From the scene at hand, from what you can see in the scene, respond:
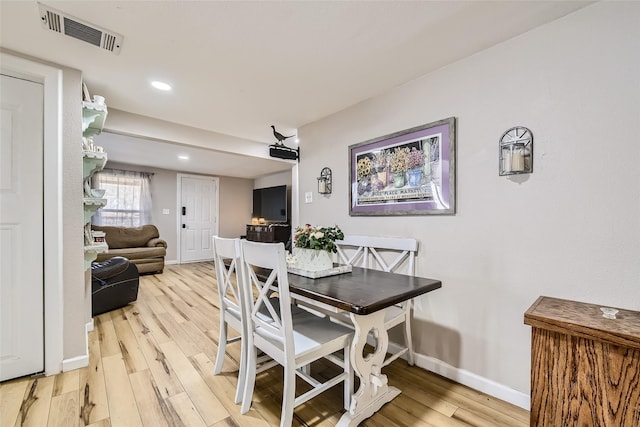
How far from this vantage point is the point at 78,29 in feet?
5.12

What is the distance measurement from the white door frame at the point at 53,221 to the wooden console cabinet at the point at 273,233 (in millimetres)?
3720

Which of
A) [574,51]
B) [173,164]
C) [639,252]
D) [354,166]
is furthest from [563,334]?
[173,164]

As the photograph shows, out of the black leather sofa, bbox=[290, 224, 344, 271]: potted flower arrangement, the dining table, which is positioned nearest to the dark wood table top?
the dining table

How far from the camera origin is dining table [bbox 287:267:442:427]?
1.33 metres

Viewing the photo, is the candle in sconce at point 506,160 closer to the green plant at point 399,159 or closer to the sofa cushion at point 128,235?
the green plant at point 399,159

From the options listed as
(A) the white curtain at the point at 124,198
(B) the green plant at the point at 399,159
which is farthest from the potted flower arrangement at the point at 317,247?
(A) the white curtain at the point at 124,198

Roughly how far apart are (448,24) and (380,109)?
0.88 metres

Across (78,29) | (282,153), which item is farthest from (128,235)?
(78,29)

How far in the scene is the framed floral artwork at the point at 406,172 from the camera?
6.33ft

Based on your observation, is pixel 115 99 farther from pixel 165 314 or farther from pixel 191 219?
pixel 191 219

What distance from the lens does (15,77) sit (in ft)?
5.96

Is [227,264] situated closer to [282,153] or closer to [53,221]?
[53,221]

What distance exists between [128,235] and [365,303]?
570 centimetres

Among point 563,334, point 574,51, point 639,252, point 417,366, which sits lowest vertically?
point 417,366
